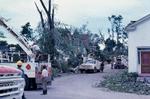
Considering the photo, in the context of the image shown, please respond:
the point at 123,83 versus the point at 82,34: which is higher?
the point at 82,34

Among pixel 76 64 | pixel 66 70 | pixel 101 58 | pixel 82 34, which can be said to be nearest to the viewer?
pixel 66 70

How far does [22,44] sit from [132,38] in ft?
59.6

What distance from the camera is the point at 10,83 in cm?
1225

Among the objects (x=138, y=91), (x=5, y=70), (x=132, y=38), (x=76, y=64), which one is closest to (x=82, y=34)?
(x=76, y=64)

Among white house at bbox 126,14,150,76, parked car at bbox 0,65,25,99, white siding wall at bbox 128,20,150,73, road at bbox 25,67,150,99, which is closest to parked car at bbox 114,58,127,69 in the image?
white house at bbox 126,14,150,76

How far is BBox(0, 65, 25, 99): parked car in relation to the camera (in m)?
11.8

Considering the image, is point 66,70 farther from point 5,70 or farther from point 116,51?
point 5,70

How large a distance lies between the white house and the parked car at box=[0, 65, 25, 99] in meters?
31.4

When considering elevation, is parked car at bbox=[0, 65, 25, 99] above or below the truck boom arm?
below

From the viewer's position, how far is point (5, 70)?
11906 millimetres

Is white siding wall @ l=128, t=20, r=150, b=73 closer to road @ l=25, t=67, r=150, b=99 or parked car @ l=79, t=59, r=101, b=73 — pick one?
road @ l=25, t=67, r=150, b=99

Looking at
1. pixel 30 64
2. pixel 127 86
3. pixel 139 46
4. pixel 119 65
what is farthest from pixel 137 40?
pixel 119 65

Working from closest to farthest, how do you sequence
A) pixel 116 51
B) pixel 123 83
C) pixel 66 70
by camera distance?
pixel 123 83 → pixel 66 70 → pixel 116 51

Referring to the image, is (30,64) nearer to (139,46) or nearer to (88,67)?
(139,46)
